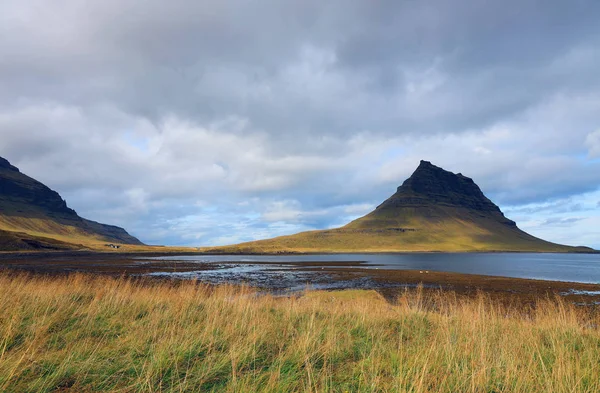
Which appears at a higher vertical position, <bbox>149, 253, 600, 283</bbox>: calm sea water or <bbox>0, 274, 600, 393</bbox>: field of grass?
<bbox>0, 274, 600, 393</bbox>: field of grass

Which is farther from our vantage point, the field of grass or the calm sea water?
Result: the calm sea water

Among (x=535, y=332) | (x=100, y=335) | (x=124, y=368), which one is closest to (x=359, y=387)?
(x=124, y=368)

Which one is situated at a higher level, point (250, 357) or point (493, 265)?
point (250, 357)

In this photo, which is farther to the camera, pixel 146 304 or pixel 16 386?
pixel 146 304

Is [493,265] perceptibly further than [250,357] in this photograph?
Yes

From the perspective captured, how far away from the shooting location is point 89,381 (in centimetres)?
478

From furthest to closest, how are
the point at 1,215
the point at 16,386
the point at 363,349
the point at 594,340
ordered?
the point at 1,215
the point at 594,340
the point at 363,349
the point at 16,386

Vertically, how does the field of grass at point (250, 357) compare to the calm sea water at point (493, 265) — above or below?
above

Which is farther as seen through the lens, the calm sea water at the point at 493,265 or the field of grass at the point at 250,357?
the calm sea water at the point at 493,265

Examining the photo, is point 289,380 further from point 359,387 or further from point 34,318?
point 34,318

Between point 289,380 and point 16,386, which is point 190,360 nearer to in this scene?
point 289,380

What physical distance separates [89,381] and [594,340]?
11.1 metres

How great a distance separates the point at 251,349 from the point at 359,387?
85.2 inches

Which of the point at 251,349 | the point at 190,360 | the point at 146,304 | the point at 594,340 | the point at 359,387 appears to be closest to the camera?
the point at 359,387
